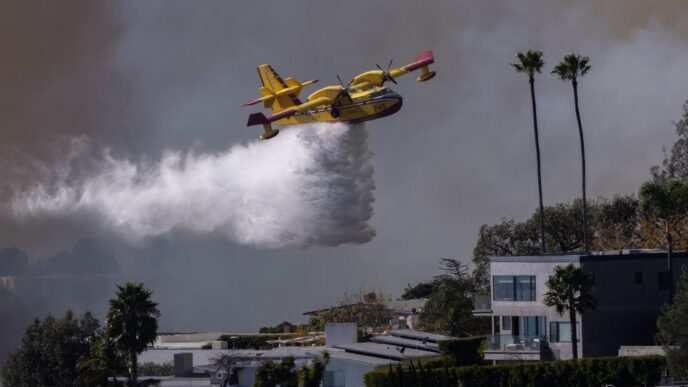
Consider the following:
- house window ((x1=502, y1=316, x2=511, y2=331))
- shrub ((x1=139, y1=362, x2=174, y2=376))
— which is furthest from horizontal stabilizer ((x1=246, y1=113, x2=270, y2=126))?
house window ((x1=502, y1=316, x2=511, y2=331))

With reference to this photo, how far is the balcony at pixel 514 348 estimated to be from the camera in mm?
82312

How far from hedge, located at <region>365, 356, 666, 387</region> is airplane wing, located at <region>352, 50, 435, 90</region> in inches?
1054

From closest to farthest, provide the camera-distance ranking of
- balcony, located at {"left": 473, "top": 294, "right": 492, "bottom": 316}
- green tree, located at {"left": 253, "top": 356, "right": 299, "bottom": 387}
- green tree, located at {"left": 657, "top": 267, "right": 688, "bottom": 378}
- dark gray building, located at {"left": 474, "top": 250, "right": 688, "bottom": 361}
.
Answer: green tree, located at {"left": 657, "top": 267, "right": 688, "bottom": 378} → green tree, located at {"left": 253, "top": 356, "right": 299, "bottom": 387} → dark gray building, located at {"left": 474, "top": 250, "right": 688, "bottom": 361} → balcony, located at {"left": 473, "top": 294, "right": 492, "bottom": 316}

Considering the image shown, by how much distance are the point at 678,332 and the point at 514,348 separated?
1178cm

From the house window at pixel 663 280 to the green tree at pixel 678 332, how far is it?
39.9ft

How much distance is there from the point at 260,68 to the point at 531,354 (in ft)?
104

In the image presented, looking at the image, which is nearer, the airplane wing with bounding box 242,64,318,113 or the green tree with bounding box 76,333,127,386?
the green tree with bounding box 76,333,127,386

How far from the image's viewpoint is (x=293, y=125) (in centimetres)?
10050

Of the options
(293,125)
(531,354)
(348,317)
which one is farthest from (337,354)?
(348,317)

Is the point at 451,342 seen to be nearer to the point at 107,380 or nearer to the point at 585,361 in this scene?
the point at 585,361

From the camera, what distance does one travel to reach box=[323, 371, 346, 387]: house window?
2948 inches

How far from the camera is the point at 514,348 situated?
3263 inches

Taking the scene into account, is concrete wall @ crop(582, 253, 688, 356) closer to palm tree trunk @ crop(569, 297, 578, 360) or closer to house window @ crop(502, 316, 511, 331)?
palm tree trunk @ crop(569, 297, 578, 360)

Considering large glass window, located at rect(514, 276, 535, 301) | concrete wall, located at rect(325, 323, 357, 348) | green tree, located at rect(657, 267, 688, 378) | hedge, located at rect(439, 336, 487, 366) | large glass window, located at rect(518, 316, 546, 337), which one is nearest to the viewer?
green tree, located at rect(657, 267, 688, 378)
